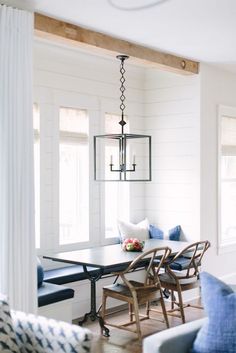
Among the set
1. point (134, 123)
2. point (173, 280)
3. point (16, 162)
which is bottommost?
point (173, 280)

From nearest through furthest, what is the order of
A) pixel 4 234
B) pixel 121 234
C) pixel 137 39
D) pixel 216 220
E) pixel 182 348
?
pixel 182 348 < pixel 4 234 < pixel 137 39 < pixel 121 234 < pixel 216 220

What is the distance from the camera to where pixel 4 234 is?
3625 millimetres

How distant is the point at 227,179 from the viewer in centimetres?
665

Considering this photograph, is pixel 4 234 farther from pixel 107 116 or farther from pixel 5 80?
pixel 107 116

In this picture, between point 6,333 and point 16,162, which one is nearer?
point 6,333

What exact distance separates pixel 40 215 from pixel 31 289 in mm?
1486

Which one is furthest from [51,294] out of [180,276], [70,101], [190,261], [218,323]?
[70,101]

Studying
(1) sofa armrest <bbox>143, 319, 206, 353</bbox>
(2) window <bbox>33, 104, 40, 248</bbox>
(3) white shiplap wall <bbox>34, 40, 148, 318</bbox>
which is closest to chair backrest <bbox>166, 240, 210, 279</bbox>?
(3) white shiplap wall <bbox>34, 40, 148, 318</bbox>

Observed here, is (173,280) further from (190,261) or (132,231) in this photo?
(132,231)

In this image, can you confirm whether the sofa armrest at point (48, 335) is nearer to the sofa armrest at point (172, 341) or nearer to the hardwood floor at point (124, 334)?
the sofa armrest at point (172, 341)

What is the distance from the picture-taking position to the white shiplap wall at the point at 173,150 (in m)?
6.03

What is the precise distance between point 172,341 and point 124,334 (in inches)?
92.2

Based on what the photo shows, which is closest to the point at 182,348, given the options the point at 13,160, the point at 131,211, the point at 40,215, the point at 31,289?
the point at 31,289

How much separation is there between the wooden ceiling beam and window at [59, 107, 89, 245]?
3.22 ft
